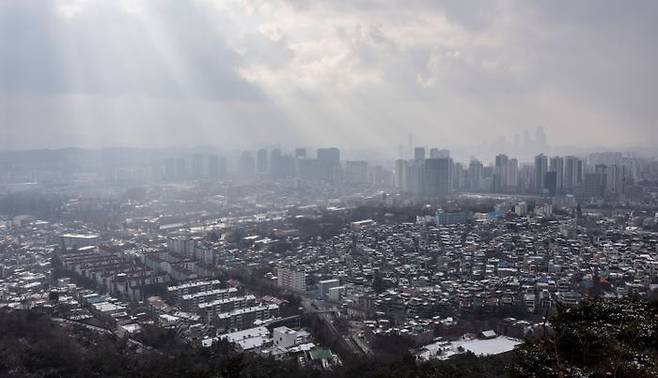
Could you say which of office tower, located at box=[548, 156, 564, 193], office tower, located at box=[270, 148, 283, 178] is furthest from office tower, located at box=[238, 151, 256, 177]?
office tower, located at box=[548, 156, 564, 193]

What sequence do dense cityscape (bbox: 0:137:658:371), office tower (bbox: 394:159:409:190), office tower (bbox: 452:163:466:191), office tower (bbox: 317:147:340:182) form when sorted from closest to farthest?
dense cityscape (bbox: 0:137:658:371), office tower (bbox: 452:163:466:191), office tower (bbox: 394:159:409:190), office tower (bbox: 317:147:340:182)

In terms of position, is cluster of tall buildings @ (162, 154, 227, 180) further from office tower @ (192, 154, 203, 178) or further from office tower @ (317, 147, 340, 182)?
office tower @ (317, 147, 340, 182)

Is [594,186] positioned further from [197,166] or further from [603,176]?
[197,166]

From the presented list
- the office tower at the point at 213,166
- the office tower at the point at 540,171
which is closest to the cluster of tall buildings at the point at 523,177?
the office tower at the point at 540,171

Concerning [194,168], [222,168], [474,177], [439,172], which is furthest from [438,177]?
[194,168]

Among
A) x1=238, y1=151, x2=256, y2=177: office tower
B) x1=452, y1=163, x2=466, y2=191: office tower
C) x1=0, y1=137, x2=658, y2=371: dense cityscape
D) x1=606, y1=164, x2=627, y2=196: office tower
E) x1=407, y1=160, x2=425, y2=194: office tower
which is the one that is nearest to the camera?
x1=0, y1=137, x2=658, y2=371: dense cityscape

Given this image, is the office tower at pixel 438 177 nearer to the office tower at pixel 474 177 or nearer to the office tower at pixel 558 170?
the office tower at pixel 474 177
